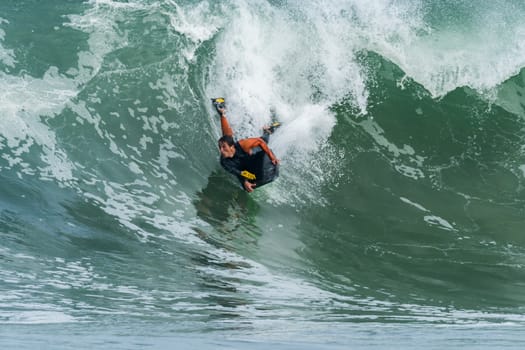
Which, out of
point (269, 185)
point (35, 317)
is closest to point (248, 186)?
point (269, 185)

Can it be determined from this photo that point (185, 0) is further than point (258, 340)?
Yes

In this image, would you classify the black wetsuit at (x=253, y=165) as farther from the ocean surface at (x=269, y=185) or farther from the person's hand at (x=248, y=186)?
the ocean surface at (x=269, y=185)

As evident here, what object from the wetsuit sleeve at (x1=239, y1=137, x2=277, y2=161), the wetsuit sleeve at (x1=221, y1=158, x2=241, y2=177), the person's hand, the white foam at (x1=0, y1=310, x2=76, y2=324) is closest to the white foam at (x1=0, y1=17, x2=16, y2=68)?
the wetsuit sleeve at (x1=221, y1=158, x2=241, y2=177)

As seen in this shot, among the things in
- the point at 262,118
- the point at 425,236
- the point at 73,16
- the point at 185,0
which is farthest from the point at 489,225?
the point at 73,16

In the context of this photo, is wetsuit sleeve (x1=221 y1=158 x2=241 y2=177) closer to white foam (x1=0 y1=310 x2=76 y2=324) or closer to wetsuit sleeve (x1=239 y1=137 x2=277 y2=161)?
wetsuit sleeve (x1=239 y1=137 x2=277 y2=161)

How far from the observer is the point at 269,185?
36.2 feet

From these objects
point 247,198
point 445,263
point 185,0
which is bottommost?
point 445,263

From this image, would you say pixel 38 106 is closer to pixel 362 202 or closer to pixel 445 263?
pixel 362 202

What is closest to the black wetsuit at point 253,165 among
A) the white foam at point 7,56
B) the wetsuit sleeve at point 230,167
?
the wetsuit sleeve at point 230,167

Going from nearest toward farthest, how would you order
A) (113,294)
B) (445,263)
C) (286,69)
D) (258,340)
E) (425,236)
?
(258,340) < (113,294) < (445,263) < (425,236) < (286,69)

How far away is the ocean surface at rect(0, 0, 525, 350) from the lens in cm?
734

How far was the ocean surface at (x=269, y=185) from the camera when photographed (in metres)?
7.34

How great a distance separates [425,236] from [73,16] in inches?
284

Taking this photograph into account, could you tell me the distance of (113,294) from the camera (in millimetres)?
7531
